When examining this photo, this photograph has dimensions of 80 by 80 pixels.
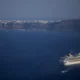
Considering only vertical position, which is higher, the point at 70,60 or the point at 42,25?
the point at 42,25

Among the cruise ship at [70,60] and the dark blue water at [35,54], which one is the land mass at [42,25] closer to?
the dark blue water at [35,54]

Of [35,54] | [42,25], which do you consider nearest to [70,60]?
[35,54]

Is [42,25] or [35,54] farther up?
[42,25]

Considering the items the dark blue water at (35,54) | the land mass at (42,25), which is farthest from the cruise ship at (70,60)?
the land mass at (42,25)

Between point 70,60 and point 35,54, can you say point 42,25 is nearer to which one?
point 35,54

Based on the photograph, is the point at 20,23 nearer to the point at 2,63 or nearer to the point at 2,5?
the point at 2,5

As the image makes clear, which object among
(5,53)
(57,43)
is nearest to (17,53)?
(5,53)
